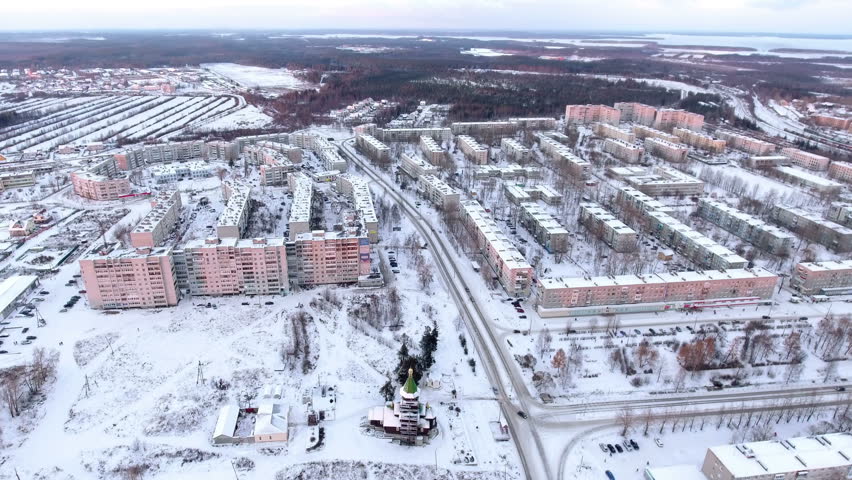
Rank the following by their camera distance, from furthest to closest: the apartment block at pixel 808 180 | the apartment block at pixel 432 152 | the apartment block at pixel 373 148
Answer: the apartment block at pixel 373 148
the apartment block at pixel 432 152
the apartment block at pixel 808 180

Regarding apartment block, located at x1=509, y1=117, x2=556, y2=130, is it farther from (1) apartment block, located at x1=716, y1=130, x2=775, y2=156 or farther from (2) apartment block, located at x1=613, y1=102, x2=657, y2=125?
(1) apartment block, located at x1=716, y1=130, x2=775, y2=156

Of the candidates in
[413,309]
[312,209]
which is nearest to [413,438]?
[413,309]

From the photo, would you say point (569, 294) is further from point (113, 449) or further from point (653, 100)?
point (653, 100)

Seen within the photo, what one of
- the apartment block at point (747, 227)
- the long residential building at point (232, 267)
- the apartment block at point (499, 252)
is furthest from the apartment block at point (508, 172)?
the long residential building at point (232, 267)

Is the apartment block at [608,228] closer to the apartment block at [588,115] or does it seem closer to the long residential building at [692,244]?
the long residential building at [692,244]

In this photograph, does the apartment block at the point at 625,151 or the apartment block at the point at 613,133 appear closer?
the apartment block at the point at 625,151

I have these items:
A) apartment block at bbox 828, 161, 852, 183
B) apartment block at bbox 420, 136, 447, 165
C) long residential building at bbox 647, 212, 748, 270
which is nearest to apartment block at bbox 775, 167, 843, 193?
apartment block at bbox 828, 161, 852, 183
